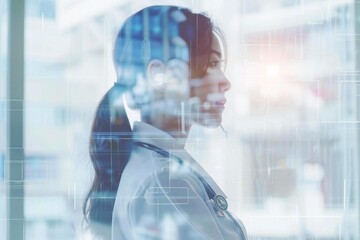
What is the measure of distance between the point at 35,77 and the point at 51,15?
21 centimetres

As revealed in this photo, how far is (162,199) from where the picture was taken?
6.34ft

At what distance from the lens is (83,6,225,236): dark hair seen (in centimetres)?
195

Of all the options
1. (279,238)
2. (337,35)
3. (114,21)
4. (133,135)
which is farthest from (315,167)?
(114,21)

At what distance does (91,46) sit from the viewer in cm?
196

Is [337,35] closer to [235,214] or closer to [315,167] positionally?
[315,167]

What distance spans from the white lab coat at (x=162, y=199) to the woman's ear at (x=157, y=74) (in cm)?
14

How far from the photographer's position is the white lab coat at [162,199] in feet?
6.36

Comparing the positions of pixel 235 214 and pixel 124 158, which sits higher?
pixel 124 158

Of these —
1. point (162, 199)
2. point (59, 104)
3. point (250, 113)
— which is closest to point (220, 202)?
point (162, 199)

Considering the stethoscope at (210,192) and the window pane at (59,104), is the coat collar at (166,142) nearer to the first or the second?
the stethoscope at (210,192)

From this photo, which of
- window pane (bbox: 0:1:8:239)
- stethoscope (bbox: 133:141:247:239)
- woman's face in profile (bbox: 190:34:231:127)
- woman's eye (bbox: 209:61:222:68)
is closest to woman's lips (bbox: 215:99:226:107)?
woman's face in profile (bbox: 190:34:231:127)

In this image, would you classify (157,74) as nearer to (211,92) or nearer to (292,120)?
(211,92)

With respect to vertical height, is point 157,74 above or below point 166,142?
above

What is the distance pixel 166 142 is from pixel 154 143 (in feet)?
0.13
